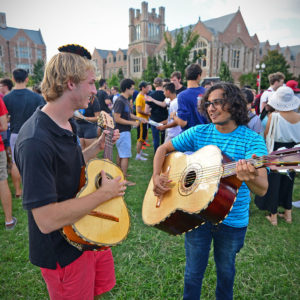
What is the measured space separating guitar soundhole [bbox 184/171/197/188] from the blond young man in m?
0.69

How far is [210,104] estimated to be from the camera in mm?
2076

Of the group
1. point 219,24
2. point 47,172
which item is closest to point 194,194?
point 47,172

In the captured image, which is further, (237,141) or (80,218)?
(237,141)

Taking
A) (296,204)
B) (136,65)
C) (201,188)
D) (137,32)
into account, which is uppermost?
(137,32)

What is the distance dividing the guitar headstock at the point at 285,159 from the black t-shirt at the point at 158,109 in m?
6.19

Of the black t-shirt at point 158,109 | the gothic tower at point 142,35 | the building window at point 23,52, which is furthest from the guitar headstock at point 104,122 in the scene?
the building window at point 23,52

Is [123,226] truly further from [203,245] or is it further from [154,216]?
[203,245]

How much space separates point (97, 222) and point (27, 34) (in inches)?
2698

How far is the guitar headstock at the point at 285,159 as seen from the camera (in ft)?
4.66

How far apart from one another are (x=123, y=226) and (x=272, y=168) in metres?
1.09

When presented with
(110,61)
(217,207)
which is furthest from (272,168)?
(110,61)

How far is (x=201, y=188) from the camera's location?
1793 mm

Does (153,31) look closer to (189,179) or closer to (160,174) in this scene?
(160,174)

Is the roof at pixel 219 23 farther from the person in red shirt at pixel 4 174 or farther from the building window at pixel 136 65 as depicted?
the person in red shirt at pixel 4 174
